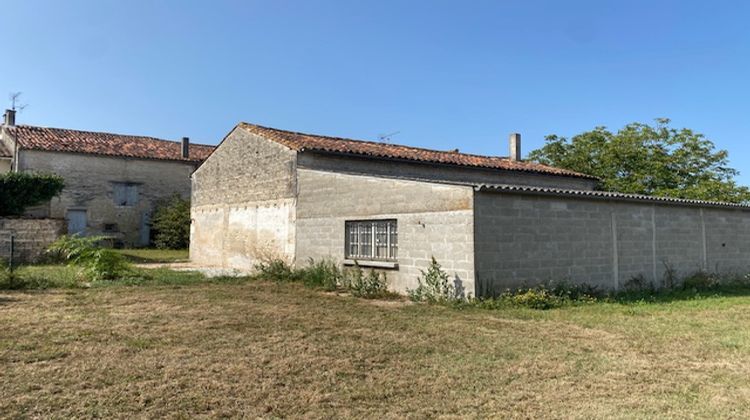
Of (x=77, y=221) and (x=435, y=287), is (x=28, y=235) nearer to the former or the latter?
(x=77, y=221)

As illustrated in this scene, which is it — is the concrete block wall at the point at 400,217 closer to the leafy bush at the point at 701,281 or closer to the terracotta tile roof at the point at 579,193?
the terracotta tile roof at the point at 579,193

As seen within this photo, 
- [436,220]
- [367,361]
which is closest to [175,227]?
[436,220]

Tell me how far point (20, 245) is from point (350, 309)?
594 inches

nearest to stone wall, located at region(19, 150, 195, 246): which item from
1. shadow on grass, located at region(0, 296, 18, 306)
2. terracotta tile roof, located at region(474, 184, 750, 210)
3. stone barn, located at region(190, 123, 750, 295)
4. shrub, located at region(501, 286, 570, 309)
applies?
stone barn, located at region(190, 123, 750, 295)

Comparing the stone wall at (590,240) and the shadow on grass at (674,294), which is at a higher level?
the stone wall at (590,240)

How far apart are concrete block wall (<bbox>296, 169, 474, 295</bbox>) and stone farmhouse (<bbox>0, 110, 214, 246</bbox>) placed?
19.1 m

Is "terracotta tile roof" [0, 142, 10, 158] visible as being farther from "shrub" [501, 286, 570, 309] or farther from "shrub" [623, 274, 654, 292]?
"shrub" [623, 274, 654, 292]

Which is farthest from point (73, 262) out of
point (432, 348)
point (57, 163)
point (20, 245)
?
point (57, 163)

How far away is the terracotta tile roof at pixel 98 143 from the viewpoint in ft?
91.2

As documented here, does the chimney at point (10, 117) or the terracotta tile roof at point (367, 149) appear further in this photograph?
the chimney at point (10, 117)

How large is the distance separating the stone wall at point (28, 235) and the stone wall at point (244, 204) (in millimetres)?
5052

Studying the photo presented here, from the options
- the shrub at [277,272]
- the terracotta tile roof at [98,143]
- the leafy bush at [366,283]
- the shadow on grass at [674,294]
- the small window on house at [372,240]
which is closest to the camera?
the shadow on grass at [674,294]

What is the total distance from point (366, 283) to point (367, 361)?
599cm

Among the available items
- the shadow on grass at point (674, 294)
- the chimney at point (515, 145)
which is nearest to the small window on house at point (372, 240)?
the shadow on grass at point (674, 294)
